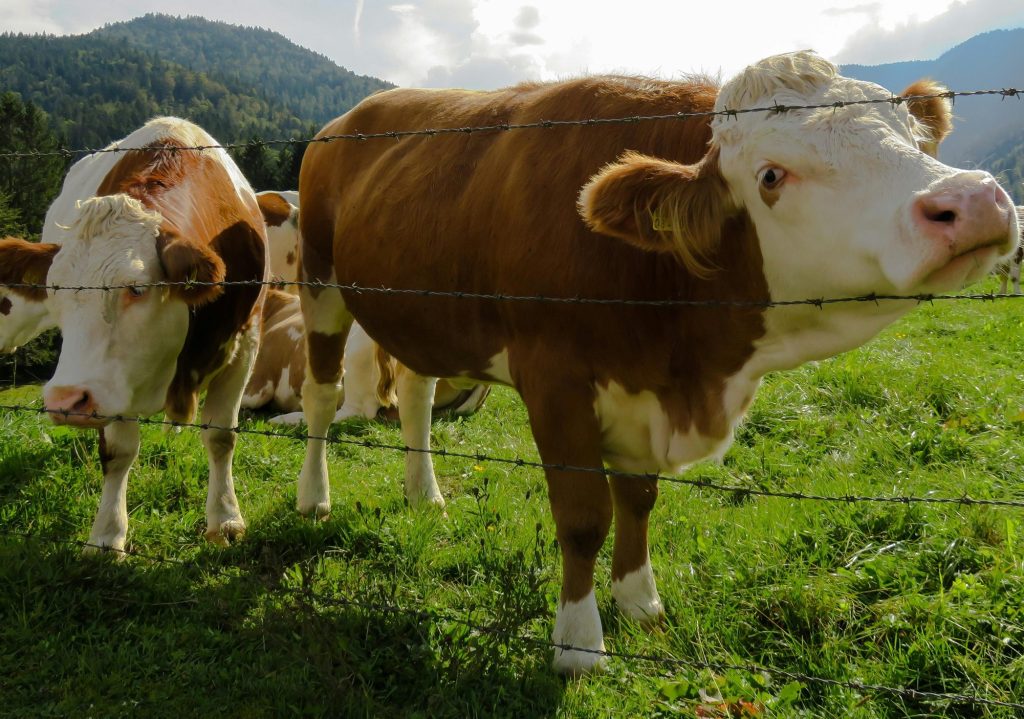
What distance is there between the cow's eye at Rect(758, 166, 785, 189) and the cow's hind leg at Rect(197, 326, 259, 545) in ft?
10.1

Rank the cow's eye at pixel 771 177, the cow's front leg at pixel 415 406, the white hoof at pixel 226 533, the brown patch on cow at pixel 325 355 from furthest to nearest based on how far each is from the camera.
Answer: the cow's front leg at pixel 415 406 < the brown patch on cow at pixel 325 355 < the white hoof at pixel 226 533 < the cow's eye at pixel 771 177

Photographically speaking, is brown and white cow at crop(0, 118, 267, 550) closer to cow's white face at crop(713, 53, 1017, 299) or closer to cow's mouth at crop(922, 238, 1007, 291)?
cow's white face at crop(713, 53, 1017, 299)

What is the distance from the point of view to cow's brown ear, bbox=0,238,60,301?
364cm

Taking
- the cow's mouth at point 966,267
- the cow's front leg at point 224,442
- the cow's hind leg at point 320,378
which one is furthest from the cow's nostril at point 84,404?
the cow's mouth at point 966,267

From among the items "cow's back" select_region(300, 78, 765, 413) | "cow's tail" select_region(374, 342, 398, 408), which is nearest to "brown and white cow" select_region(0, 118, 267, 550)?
"cow's back" select_region(300, 78, 765, 413)

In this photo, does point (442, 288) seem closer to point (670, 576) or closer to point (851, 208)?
point (670, 576)

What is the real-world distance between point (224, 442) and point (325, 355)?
0.88 meters

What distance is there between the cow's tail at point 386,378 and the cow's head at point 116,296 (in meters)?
2.84

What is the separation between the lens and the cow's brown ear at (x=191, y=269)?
3490 millimetres

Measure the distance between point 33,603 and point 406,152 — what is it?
8.43 ft

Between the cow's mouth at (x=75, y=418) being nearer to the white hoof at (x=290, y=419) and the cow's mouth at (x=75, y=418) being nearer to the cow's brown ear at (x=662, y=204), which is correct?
the cow's brown ear at (x=662, y=204)

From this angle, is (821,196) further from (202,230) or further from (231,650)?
(202,230)

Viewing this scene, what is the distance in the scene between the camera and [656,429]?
118 inches

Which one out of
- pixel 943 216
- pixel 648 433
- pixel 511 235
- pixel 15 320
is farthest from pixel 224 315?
pixel 15 320
